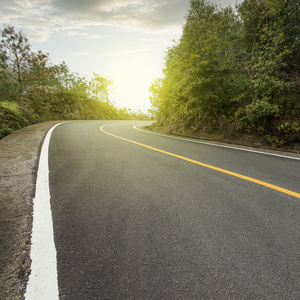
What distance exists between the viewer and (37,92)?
1741cm

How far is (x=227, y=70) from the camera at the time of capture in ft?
28.7

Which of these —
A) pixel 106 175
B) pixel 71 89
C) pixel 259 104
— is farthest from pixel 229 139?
pixel 71 89

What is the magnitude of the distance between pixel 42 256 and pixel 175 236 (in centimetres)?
121

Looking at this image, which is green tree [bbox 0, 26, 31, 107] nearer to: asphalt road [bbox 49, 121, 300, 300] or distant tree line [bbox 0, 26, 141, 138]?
distant tree line [bbox 0, 26, 141, 138]

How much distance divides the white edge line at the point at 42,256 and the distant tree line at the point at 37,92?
28.1 ft

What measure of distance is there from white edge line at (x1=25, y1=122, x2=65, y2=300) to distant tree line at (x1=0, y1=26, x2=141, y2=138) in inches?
337

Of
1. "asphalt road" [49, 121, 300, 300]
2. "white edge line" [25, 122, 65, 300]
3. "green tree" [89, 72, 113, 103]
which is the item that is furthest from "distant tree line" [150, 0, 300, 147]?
"green tree" [89, 72, 113, 103]

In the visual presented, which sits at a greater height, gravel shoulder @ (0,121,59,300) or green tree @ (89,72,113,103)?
green tree @ (89,72,113,103)

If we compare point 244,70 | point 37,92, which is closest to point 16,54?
point 37,92

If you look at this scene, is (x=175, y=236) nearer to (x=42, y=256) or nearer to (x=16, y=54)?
(x=42, y=256)

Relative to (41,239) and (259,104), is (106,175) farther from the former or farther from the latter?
(259,104)

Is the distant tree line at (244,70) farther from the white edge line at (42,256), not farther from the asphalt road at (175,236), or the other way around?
the white edge line at (42,256)

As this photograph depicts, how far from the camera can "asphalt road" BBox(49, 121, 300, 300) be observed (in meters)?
1.30

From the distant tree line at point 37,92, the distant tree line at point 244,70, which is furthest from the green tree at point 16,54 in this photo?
the distant tree line at point 244,70
